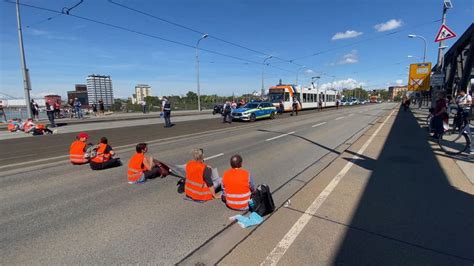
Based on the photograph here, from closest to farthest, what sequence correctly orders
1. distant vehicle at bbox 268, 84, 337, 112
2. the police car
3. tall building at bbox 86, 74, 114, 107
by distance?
the police car → distant vehicle at bbox 268, 84, 337, 112 → tall building at bbox 86, 74, 114, 107

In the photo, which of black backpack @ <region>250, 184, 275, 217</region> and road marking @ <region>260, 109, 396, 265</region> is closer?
road marking @ <region>260, 109, 396, 265</region>

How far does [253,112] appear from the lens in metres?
21.4

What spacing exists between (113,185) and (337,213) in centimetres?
440

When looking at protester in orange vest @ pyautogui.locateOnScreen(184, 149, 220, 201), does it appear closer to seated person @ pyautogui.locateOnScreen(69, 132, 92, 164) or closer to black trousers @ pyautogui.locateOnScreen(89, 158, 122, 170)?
black trousers @ pyautogui.locateOnScreen(89, 158, 122, 170)

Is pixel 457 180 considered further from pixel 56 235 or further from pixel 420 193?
pixel 56 235

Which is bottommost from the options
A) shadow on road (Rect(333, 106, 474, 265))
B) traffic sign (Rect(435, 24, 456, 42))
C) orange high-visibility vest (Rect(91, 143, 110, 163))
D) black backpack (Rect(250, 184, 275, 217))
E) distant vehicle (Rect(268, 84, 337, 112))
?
shadow on road (Rect(333, 106, 474, 265))

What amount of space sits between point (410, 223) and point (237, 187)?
253 centimetres

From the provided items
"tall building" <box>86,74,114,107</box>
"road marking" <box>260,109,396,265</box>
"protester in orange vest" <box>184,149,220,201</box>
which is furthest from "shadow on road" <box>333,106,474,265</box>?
"tall building" <box>86,74,114,107</box>

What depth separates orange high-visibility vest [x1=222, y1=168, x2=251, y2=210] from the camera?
3887 mm

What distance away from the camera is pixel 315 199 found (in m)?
4.40

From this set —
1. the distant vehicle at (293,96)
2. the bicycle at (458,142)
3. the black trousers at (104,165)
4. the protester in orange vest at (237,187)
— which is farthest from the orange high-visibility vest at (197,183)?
the distant vehicle at (293,96)

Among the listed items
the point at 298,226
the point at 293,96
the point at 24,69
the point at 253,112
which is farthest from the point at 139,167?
the point at 293,96

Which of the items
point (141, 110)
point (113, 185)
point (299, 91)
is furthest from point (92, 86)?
point (113, 185)

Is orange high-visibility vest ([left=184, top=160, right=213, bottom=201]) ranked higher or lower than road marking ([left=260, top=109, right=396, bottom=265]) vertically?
higher
